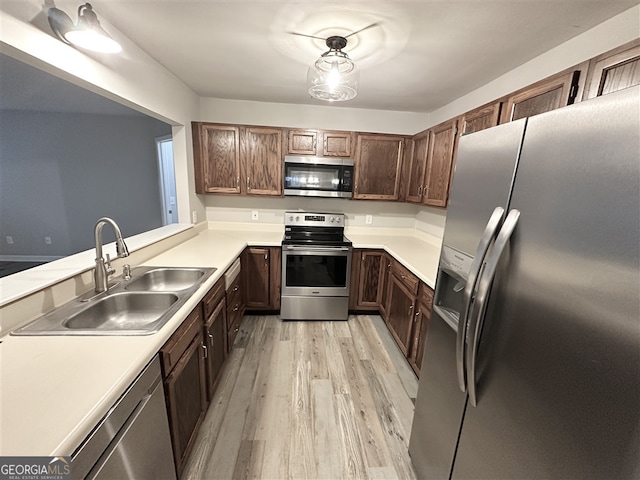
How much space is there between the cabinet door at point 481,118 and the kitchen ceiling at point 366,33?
1.09ft

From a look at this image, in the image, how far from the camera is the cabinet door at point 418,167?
2.60 metres

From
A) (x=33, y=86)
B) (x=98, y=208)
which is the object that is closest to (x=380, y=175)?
(x=33, y=86)

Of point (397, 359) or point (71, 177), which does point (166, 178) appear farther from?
point (397, 359)

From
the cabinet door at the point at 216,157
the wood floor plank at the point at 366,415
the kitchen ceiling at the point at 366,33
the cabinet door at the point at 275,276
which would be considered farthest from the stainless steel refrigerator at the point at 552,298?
the cabinet door at the point at 216,157

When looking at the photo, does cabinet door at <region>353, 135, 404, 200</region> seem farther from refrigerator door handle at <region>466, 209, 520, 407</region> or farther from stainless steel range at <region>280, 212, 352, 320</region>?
refrigerator door handle at <region>466, 209, 520, 407</region>

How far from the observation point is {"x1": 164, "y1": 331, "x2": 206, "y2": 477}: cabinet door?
3.78ft

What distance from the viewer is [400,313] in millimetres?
2352

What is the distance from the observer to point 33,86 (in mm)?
2662

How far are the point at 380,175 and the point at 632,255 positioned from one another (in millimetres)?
2538

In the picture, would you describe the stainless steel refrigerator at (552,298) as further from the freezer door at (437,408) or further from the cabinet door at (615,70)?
the cabinet door at (615,70)

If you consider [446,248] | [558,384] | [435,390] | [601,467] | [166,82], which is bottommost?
[435,390]

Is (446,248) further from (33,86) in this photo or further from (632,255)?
(33,86)

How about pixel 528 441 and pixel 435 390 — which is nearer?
pixel 528 441

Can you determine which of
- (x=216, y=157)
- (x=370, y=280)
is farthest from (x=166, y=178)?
(x=370, y=280)
